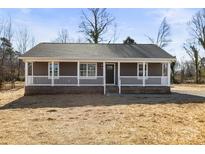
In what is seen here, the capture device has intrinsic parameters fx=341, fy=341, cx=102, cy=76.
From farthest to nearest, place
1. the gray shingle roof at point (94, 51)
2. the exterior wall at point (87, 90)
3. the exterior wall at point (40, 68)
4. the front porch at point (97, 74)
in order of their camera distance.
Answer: the exterior wall at point (40, 68), the gray shingle roof at point (94, 51), the front porch at point (97, 74), the exterior wall at point (87, 90)

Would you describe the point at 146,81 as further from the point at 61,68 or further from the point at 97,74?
the point at 61,68

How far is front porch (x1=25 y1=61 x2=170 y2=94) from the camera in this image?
78.8 ft

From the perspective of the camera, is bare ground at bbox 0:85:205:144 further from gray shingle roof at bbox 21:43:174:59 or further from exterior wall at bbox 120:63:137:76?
exterior wall at bbox 120:63:137:76

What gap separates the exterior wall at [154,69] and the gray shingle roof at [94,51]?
0.83 metres

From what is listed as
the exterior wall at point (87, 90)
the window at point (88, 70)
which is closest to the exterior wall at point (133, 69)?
the exterior wall at point (87, 90)

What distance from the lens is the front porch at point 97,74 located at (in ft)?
78.8

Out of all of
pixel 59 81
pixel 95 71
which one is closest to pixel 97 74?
pixel 95 71

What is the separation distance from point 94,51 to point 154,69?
4.90 metres

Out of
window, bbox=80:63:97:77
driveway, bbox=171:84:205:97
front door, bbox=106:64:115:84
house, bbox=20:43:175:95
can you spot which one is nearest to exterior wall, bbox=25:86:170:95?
house, bbox=20:43:175:95

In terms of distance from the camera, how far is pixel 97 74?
25.4m

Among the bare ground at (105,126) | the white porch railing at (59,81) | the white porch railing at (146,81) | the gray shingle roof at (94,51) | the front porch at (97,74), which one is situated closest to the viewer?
the bare ground at (105,126)

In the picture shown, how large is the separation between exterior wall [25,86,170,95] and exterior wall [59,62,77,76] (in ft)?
5.10

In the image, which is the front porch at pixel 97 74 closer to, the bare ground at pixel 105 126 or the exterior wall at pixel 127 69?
the exterior wall at pixel 127 69
